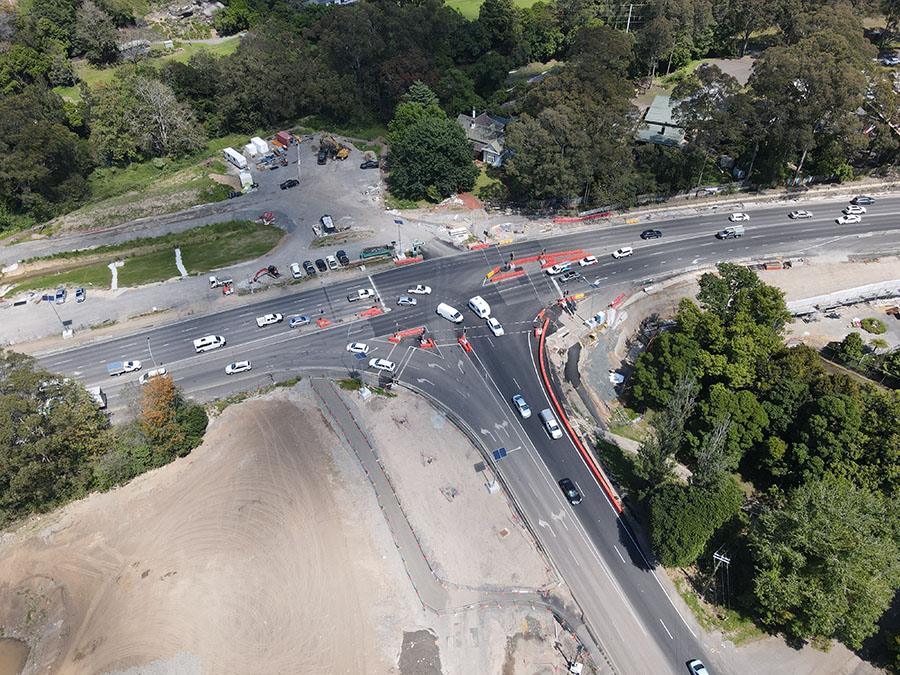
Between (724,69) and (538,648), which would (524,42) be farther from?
(538,648)

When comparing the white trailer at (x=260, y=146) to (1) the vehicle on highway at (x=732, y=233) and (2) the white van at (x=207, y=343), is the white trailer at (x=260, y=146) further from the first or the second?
(1) the vehicle on highway at (x=732, y=233)

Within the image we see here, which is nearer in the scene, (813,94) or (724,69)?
(813,94)

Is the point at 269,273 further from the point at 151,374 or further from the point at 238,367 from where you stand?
the point at 151,374

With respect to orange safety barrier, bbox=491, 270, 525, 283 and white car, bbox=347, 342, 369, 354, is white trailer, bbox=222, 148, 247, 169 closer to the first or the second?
white car, bbox=347, 342, 369, 354

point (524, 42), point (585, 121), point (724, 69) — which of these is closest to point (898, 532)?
point (585, 121)

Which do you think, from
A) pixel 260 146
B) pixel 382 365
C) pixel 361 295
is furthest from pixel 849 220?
pixel 260 146

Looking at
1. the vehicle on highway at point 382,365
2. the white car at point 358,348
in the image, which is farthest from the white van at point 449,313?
the white car at point 358,348

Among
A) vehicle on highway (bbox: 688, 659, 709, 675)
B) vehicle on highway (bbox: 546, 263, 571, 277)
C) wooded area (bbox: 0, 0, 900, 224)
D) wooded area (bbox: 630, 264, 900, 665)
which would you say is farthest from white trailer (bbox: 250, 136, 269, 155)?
vehicle on highway (bbox: 688, 659, 709, 675)
